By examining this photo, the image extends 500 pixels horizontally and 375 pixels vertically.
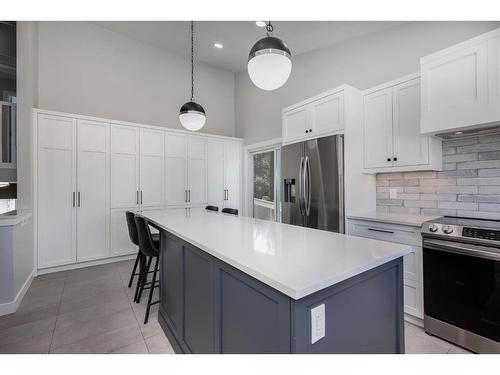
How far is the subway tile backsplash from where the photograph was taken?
7.43 feet

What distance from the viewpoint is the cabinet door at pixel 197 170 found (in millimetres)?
4766

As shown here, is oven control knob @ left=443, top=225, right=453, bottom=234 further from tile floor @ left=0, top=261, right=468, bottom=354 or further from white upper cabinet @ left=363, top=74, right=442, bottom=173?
tile floor @ left=0, top=261, right=468, bottom=354

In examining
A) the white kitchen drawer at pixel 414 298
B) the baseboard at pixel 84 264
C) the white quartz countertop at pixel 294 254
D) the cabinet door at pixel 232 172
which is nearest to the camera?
the white quartz countertop at pixel 294 254

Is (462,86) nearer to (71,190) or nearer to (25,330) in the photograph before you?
(25,330)

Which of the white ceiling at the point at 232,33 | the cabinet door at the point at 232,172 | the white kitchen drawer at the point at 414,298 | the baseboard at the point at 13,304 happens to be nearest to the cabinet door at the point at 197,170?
the cabinet door at the point at 232,172

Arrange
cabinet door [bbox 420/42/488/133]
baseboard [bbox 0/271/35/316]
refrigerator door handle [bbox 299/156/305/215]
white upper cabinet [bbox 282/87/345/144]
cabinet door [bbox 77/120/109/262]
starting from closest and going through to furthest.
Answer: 1. cabinet door [bbox 420/42/488/133]
2. baseboard [bbox 0/271/35/316]
3. white upper cabinet [bbox 282/87/345/144]
4. refrigerator door handle [bbox 299/156/305/215]
5. cabinet door [bbox 77/120/109/262]

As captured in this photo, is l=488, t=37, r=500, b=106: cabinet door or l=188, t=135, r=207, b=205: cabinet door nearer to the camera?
l=488, t=37, r=500, b=106: cabinet door

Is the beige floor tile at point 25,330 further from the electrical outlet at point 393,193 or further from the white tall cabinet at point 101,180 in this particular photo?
the electrical outlet at point 393,193

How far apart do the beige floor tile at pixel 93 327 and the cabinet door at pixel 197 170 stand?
8.42 ft

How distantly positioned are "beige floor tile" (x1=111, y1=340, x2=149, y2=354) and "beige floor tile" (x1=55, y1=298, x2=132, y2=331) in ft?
2.11

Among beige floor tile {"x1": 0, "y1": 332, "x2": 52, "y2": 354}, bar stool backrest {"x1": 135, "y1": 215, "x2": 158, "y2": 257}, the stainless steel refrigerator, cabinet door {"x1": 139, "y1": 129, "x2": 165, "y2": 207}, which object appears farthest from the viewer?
cabinet door {"x1": 139, "y1": 129, "x2": 165, "y2": 207}

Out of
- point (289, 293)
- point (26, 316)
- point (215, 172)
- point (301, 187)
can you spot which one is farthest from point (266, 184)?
point (289, 293)

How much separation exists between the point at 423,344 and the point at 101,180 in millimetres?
4351

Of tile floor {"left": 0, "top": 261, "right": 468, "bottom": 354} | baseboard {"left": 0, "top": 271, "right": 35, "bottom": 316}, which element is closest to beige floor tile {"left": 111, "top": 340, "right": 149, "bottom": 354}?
tile floor {"left": 0, "top": 261, "right": 468, "bottom": 354}
